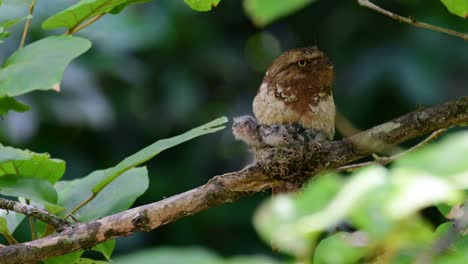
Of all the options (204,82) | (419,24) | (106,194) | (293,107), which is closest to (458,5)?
(419,24)

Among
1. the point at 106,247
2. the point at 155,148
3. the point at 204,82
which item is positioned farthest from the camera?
the point at 204,82

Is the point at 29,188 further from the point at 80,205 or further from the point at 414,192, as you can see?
the point at 414,192

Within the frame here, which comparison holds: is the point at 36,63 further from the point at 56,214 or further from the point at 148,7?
the point at 148,7

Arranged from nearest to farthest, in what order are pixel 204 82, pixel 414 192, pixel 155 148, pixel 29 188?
pixel 414 192 < pixel 155 148 < pixel 29 188 < pixel 204 82

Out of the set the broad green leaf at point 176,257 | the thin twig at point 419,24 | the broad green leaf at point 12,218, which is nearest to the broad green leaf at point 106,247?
the broad green leaf at point 12,218

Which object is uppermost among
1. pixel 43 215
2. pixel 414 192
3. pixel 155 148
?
pixel 414 192

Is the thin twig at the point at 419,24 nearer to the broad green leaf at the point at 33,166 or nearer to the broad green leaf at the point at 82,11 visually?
the broad green leaf at the point at 82,11

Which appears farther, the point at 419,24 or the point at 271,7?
the point at 419,24
